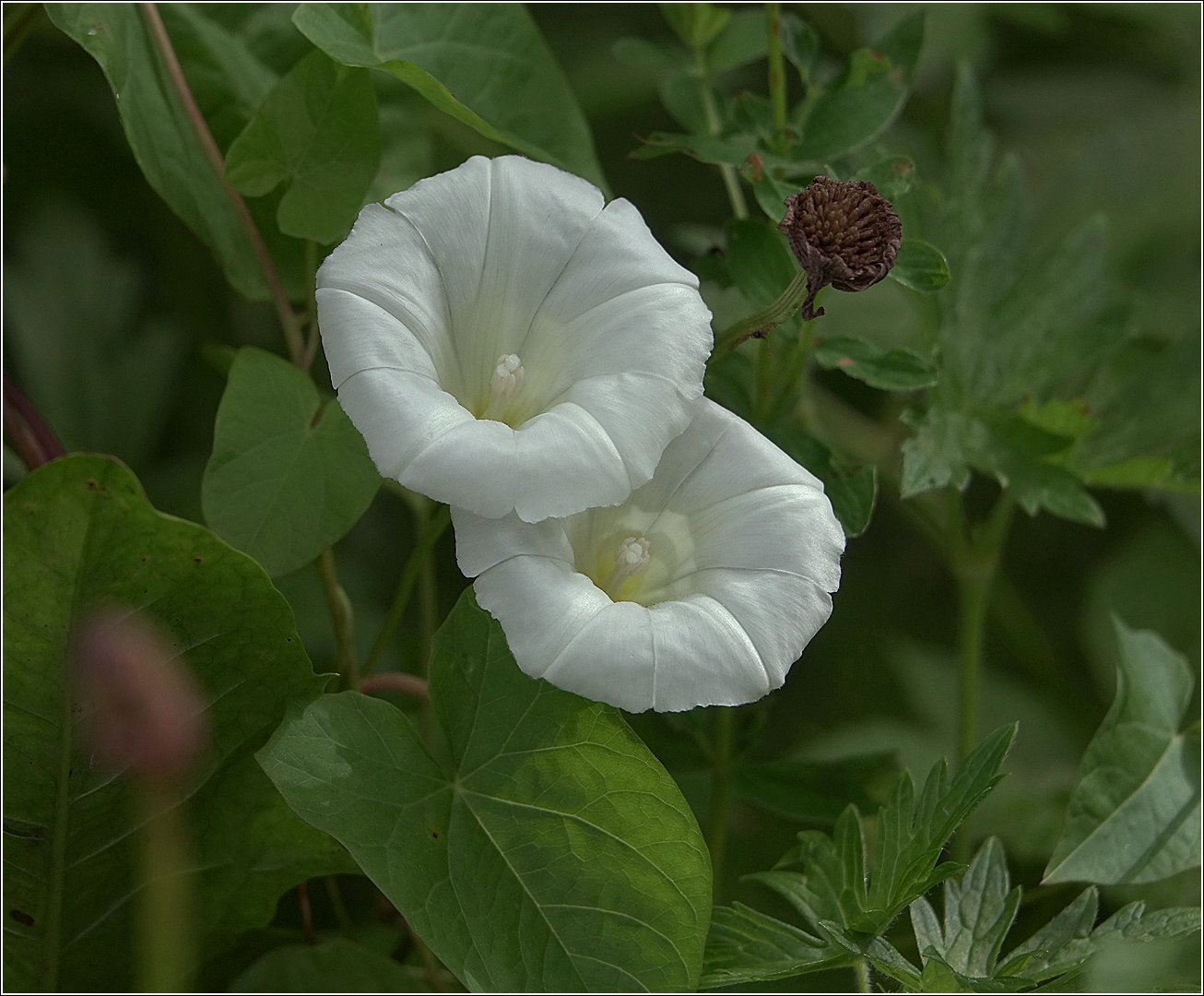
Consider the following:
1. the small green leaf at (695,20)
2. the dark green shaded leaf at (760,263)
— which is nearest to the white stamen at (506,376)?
the dark green shaded leaf at (760,263)

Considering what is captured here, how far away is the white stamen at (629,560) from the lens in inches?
32.0

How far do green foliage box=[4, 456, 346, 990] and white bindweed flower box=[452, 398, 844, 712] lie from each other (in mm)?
165

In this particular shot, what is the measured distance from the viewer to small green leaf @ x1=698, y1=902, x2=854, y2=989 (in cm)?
75

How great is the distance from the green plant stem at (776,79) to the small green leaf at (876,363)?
191 millimetres

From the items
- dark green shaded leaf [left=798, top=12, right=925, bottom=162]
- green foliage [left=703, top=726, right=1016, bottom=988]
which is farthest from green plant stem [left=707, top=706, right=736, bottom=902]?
dark green shaded leaf [left=798, top=12, right=925, bottom=162]

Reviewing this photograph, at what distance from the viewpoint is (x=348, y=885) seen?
1118mm

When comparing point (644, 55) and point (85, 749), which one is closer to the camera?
point (85, 749)

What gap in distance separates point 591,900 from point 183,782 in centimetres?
29

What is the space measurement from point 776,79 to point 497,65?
0.25 m

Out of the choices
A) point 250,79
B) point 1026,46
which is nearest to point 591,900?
point 250,79

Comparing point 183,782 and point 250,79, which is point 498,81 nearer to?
point 250,79

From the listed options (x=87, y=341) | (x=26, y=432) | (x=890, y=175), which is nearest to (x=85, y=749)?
(x=26, y=432)

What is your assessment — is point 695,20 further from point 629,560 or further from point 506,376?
point 629,560

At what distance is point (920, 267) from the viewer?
855 mm
